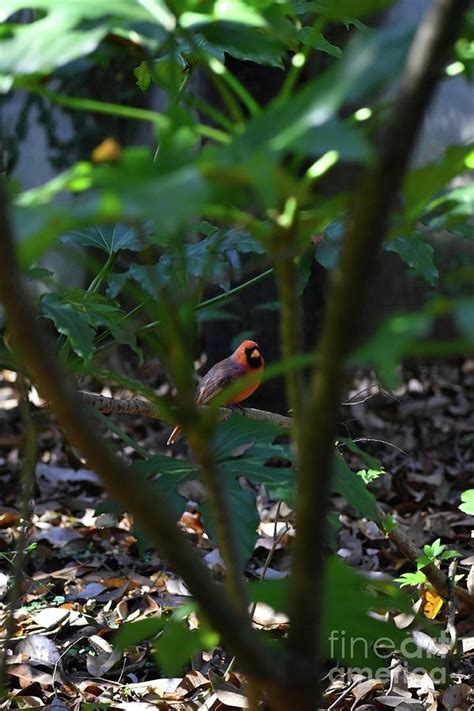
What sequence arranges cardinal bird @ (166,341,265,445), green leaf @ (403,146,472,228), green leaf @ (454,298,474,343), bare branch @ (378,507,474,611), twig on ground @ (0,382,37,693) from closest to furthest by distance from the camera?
1. green leaf @ (454,298,474,343)
2. green leaf @ (403,146,472,228)
3. twig on ground @ (0,382,37,693)
4. bare branch @ (378,507,474,611)
5. cardinal bird @ (166,341,265,445)

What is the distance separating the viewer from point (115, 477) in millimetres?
700

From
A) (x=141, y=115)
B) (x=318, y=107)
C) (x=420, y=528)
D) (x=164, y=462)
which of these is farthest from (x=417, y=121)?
(x=420, y=528)

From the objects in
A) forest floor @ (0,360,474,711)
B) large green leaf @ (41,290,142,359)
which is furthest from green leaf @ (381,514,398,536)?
large green leaf @ (41,290,142,359)

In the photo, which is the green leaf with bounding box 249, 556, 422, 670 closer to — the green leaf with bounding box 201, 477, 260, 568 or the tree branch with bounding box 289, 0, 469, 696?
the tree branch with bounding box 289, 0, 469, 696

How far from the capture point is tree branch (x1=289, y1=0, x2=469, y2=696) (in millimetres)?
634

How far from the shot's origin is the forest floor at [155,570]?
1.88m

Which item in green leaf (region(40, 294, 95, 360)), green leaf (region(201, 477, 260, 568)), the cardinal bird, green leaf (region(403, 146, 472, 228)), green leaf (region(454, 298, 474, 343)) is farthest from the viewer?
the cardinal bird

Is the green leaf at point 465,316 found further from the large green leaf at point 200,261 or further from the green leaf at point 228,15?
the large green leaf at point 200,261

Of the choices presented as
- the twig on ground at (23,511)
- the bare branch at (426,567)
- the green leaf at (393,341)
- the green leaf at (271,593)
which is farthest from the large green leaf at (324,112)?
the bare branch at (426,567)

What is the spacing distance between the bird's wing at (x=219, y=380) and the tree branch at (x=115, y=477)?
2.30 metres

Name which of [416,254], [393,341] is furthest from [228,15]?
[416,254]

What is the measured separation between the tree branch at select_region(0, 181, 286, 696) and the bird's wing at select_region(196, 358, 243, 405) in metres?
2.30

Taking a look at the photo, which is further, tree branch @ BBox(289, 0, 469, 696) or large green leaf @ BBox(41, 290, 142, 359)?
large green leaf @ BBox(41, 290, 142, 359)

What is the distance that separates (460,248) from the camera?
207 inches
